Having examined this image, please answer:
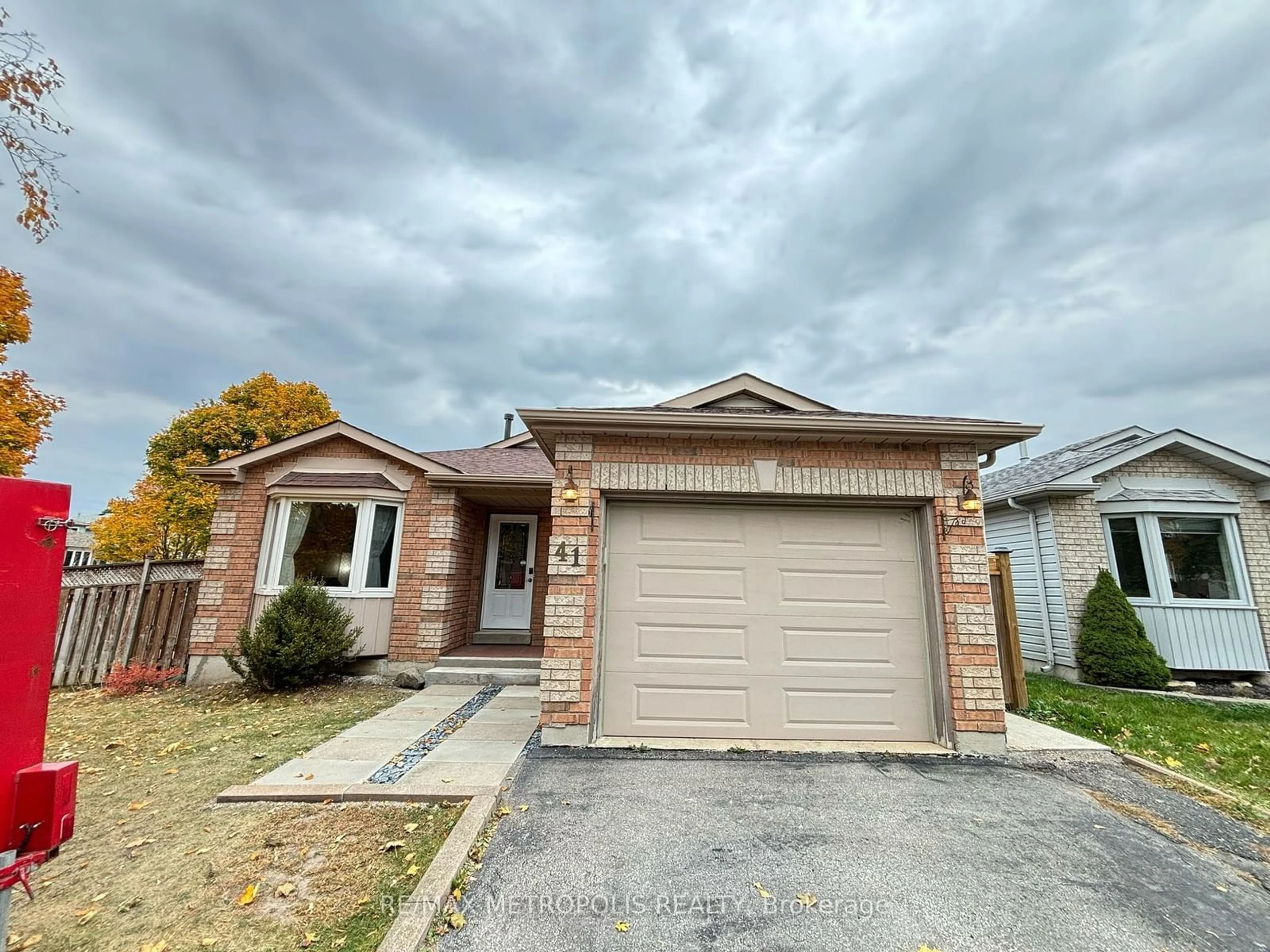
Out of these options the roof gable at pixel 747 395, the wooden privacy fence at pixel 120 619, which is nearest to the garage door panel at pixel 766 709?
the roof gable at pixel 747 395

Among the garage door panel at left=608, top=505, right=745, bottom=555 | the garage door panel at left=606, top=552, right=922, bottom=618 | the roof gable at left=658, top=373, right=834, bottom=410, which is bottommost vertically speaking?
the garage door panel at left=606, top=552, right=922, bottom=618

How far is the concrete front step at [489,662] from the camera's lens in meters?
7.92

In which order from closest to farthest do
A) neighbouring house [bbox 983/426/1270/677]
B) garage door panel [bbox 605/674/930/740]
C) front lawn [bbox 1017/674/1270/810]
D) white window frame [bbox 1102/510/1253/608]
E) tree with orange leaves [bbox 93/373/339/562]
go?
front lawn [bbox 1017/674/1270/810] → garage door panel [bbox 605/674/930/740] → neighbouring house [bbox 983/426/1270/677] → white window frame [bbox 1102/510/1253/608] → tree with orange leaves [bbox 93/373/339/562]

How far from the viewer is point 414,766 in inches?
171

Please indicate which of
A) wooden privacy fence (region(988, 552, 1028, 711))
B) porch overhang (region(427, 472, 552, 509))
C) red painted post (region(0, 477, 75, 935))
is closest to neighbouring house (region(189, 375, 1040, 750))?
wooden privacy fence (region(988, 552, 1028, 711))

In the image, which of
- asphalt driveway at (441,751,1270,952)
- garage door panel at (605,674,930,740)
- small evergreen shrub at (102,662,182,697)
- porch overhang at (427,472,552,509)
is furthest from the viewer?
porch overhang at (427,472,552,509)

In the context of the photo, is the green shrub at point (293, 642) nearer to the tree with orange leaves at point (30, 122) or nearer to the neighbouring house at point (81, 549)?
the tree with orange leaves at point (30, 122)

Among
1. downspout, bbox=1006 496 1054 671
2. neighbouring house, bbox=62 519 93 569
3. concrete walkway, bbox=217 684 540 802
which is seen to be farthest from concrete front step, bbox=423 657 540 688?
neighbouring house, bbox=62 519 93 569

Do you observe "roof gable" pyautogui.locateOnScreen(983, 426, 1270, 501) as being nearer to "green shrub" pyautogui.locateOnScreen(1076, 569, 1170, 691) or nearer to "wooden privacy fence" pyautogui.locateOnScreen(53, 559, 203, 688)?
"green shrub" pyautogui.locateOnScreen(1076, 569, 1170, 691)

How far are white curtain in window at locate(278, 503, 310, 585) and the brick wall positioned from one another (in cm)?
576

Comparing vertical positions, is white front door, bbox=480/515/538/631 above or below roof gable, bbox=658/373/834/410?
below

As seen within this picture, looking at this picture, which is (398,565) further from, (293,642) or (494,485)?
(494,485)

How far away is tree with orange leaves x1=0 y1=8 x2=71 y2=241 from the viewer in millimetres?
3680

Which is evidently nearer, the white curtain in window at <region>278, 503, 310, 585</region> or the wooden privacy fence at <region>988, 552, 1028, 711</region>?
the wooden privacy fence at <region>988, 552, 1028, 711</region>
